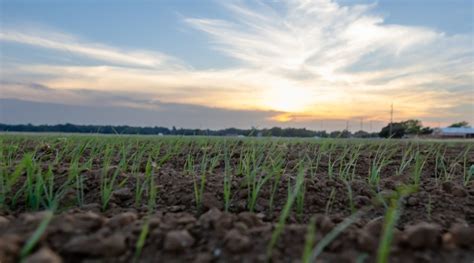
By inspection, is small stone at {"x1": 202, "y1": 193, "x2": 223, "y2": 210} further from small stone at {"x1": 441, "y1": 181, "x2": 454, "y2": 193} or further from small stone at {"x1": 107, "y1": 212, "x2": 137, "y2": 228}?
small stone at {"x1": 441, "y1": 181, "x2": 454, "y2": 193}

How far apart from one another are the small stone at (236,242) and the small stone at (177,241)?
11cm

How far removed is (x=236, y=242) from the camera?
3.18ft

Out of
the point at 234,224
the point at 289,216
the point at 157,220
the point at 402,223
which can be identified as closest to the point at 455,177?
the point at 402,223

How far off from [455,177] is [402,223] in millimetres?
1521

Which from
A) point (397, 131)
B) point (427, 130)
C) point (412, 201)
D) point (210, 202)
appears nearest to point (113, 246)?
point (210, 202)

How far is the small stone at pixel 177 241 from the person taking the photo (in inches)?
38.1

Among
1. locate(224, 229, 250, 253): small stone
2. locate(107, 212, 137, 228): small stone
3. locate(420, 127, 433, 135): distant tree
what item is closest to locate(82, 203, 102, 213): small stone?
locate(107, 212, 137, 228): small stone

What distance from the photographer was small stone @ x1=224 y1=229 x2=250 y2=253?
3.15 feet

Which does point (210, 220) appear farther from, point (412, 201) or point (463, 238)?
point (412, 201)

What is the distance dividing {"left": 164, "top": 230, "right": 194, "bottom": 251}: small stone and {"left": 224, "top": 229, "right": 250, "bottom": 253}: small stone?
0.11m

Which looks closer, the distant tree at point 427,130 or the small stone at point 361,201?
the small stone at point 361,201

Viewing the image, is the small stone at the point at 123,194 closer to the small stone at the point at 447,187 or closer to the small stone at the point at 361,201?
the small stone at the point at 361,201

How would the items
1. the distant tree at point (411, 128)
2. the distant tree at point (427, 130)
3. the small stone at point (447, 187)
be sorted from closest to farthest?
1. the small stone at point (447, 187)
2. the distant tree at point (411, 128)
3. the distant tree at point (427, 130)

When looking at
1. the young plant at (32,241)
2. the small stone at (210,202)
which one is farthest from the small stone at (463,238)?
the young plant at (32,241)
